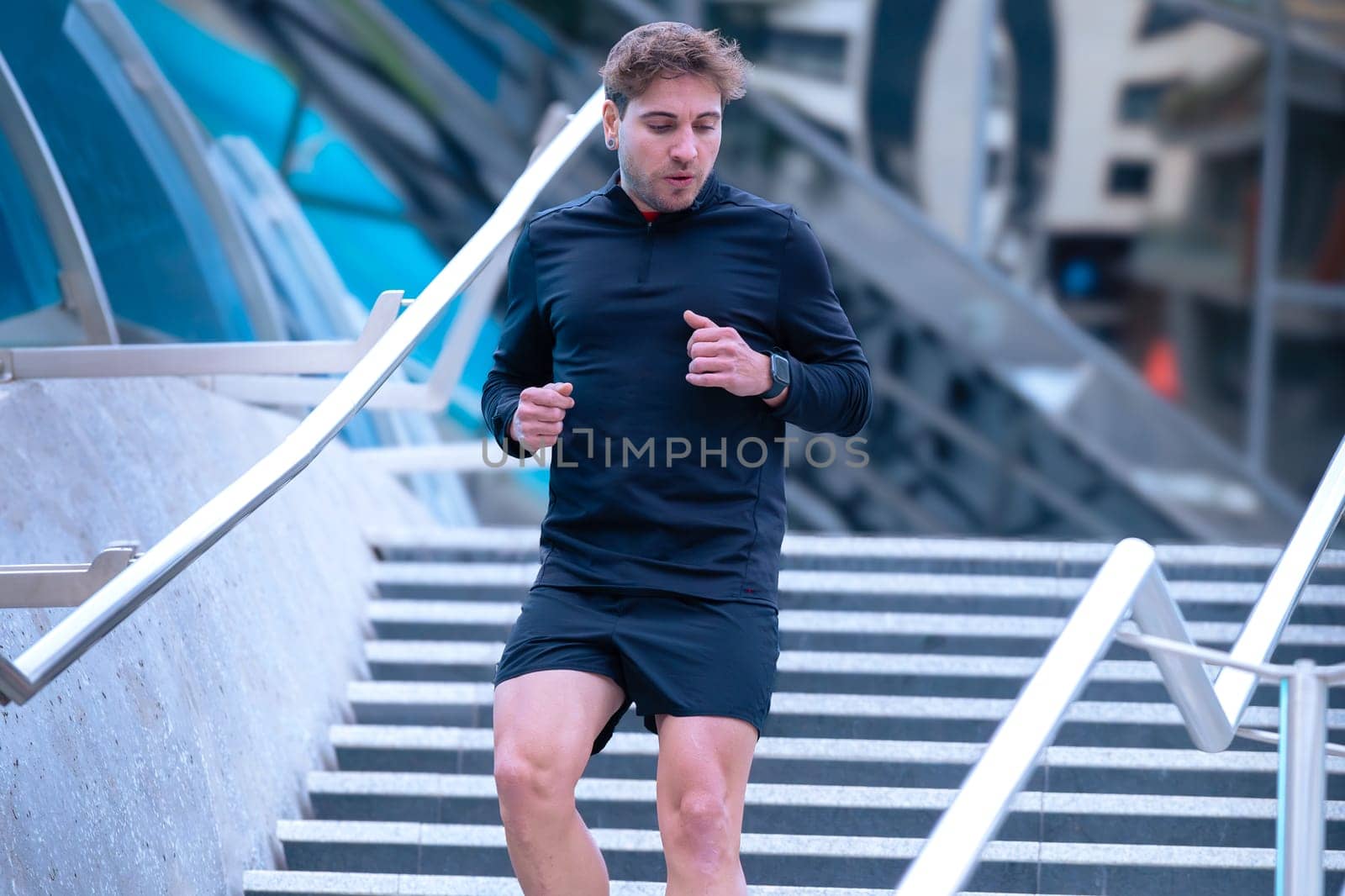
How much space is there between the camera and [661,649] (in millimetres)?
2061

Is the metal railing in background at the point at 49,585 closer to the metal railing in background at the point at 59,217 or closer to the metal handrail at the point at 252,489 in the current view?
the metal handrail at the point at 252,489

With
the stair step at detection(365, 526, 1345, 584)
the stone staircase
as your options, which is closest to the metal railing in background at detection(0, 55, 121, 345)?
the stone staircase

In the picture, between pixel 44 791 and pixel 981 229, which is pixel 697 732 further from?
pixel 981 229

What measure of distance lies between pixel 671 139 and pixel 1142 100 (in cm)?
860

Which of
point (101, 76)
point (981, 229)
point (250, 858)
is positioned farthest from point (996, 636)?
point (981, 229)

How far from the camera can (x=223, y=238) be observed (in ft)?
18.8

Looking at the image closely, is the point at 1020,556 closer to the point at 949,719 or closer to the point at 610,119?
the point at 949,719

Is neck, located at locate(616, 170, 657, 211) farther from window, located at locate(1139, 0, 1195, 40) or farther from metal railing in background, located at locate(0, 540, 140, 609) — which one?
window, located at locate(1139, 0, 1195, 40)

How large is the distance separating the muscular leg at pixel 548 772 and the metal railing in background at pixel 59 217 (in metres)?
2.34

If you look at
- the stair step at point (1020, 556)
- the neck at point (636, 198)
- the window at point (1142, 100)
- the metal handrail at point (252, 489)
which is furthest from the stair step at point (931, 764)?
the window at point (1142, 100)

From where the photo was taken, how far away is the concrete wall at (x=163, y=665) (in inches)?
98.9

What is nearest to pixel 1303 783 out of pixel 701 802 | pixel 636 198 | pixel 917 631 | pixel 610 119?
pixel 701 802

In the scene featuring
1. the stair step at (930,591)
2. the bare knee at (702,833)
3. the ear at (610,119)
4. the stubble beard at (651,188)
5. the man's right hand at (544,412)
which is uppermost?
the stair step at (930,591)

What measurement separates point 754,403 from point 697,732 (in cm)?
47
